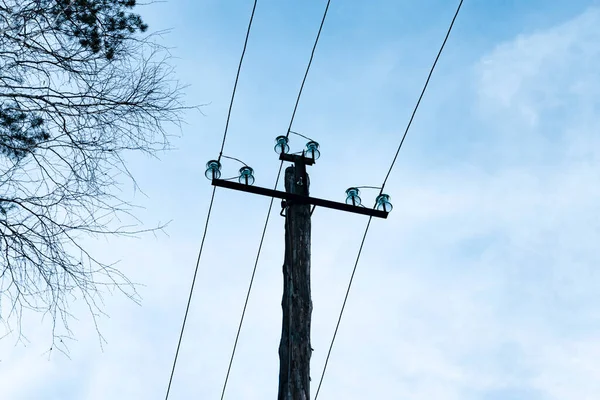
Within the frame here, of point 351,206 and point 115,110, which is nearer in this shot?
point 115,110

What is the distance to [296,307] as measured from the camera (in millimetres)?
6176

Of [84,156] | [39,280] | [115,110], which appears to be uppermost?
[115,110]

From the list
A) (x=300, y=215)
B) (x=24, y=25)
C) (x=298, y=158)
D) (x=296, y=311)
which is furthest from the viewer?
(x=298, y=158)

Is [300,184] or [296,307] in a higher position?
[300,184]

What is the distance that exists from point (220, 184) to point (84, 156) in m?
1.55

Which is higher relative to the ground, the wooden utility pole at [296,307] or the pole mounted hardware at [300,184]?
the pole mounted hardware at [300,184]

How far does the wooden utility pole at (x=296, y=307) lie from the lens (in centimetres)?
586

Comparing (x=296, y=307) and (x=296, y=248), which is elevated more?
(x=296, y=248)

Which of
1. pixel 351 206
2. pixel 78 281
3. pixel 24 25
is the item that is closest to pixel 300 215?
pixel 351 206

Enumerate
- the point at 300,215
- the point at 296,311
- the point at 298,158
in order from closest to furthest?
the point at 296,311 → the point at 300,215 → the point at 298,158

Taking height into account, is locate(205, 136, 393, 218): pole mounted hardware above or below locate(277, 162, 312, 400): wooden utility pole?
above

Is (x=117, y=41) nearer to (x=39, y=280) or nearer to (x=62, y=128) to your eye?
(x=62, y=128)

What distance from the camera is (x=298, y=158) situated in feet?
24.2

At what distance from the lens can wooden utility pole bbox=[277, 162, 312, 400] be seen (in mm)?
5859
